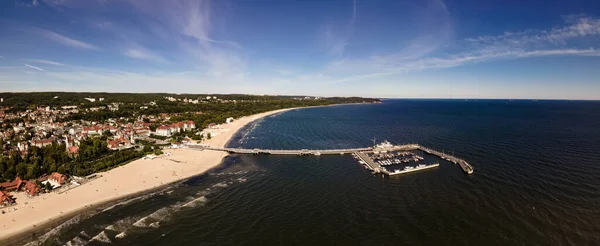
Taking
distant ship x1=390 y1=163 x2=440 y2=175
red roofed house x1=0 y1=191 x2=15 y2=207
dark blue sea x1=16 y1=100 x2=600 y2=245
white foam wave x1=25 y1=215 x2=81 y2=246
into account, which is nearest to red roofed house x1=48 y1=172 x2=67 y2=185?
red roofed house x1=0 y1=191 x2=15 y2=207

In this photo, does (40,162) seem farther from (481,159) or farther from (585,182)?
(585,182)

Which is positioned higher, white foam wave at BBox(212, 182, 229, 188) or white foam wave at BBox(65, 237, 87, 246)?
white foam wave at BBox(212, 182, 229, 188)

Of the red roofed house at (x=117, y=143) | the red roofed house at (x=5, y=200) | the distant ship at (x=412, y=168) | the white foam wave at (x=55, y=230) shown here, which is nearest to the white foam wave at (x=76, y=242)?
the white foam wave at (x=55, y=230)

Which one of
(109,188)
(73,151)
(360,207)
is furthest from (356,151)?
(73,151)

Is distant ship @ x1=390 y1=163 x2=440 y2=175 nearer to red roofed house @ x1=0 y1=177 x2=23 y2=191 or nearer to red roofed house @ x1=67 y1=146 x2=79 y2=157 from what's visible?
red roofed house @ x1=0 y1=177 x2=23 y2=191

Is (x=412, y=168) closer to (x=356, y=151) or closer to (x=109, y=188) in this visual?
(x=356, y=151)
